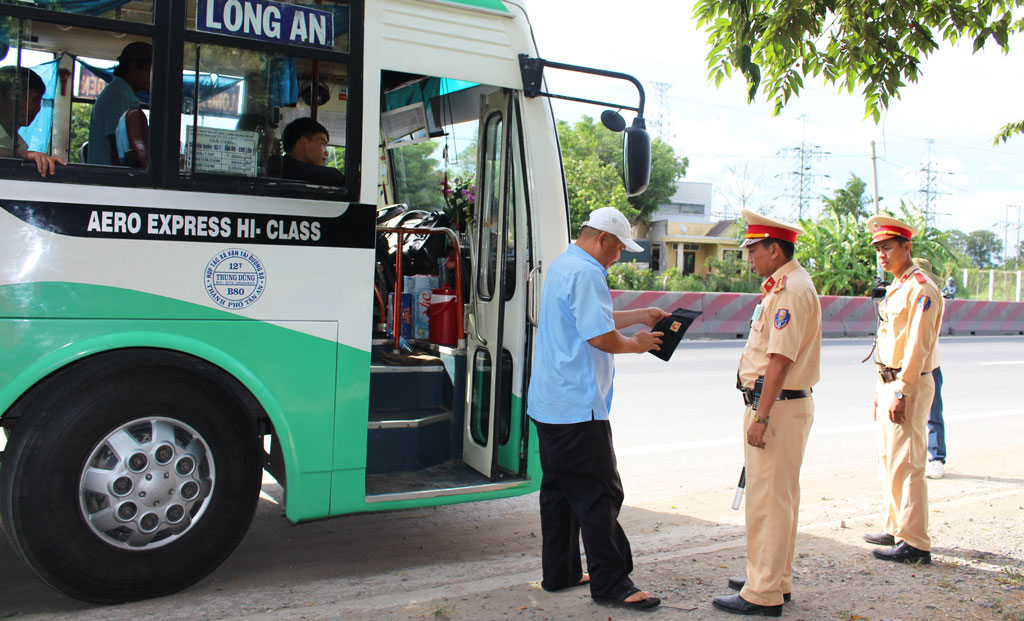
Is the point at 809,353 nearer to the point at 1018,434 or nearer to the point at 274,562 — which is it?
the point at 274,562

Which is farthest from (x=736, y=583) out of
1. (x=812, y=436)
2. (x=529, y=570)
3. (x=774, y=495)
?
(x=812, y=436)

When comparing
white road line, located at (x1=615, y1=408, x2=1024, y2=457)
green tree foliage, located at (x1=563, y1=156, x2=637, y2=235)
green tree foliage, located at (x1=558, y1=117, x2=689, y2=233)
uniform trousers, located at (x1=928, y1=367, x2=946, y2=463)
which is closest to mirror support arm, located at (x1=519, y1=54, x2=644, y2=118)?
white road line, located at (x1=615, y1=408, x2=1024, y2=457)

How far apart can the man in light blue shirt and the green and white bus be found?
0.75m

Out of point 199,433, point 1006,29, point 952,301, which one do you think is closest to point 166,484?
point 199,433

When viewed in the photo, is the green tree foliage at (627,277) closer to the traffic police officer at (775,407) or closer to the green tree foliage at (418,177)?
the green tree foliage at (418,177)

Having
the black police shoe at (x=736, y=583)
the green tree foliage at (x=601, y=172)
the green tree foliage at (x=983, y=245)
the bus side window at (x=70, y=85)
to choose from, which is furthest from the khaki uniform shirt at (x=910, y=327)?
the green tree foliage at (x=983, y=245)

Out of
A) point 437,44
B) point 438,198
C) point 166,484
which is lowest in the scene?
point 166,484

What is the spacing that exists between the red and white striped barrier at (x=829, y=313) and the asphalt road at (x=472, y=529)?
554cm

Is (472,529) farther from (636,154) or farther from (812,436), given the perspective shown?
(812,436)

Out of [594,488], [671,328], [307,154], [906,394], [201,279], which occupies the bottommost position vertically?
[594,488]

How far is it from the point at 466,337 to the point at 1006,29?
3625mm

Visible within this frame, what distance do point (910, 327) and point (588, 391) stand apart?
217 centimetres

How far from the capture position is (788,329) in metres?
4.07

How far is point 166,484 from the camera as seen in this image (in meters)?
4.07
